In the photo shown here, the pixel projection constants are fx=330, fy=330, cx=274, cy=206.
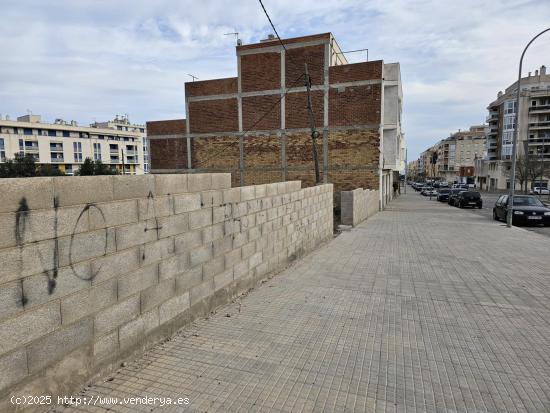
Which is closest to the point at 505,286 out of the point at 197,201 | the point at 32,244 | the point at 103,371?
the point at 197,201

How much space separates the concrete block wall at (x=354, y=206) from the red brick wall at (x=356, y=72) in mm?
8351

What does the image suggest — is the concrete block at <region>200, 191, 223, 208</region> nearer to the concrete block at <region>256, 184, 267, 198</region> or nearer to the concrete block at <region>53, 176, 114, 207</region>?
the concrete block at <region>256, 184, 267, 198</region>

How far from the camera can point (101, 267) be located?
291 centimetres

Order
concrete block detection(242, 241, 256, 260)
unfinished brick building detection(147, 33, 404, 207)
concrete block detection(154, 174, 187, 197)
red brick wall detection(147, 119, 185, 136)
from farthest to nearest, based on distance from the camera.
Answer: red brick wall detection(147, 119, 185, 136) → unfinished brick building detection(147, 33, 404, 207) → concrete block detection(242, 241, 256, 260) → concrete block detection(154, 174, 187, 197)

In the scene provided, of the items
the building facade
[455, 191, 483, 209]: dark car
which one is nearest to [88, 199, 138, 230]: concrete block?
[455, 191, 483, 209]: dark car

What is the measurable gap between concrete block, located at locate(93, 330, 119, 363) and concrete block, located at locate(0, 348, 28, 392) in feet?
2.00

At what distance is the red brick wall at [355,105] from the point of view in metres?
20.7

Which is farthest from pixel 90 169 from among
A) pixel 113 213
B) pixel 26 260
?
pixel 26 260

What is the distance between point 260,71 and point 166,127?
31.4 feet

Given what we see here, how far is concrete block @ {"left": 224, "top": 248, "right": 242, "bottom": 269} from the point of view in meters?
4.94

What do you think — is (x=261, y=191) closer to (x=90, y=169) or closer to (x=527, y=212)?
(x=527, y=212)

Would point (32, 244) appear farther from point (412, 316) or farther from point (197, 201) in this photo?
point (412, 316)

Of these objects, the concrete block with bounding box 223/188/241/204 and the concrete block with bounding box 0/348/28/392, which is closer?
the concrete block with bounding box 0/348/28/392

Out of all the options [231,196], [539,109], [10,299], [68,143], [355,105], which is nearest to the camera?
[10,299]
